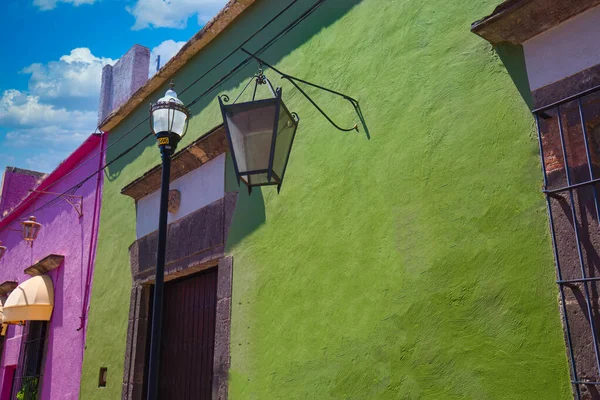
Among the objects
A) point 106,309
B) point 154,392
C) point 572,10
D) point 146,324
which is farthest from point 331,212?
point 106,309

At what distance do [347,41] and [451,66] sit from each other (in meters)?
1.20

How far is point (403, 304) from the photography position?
3.88 metres

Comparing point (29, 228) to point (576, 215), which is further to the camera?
point (29, 228)

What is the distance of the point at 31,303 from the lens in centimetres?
923

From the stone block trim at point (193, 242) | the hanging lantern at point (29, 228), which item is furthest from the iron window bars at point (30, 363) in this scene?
the stone block trim at point (193, 242)

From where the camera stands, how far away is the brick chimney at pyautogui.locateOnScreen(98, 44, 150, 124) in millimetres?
9242

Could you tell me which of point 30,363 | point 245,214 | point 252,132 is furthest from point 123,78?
point 252,132

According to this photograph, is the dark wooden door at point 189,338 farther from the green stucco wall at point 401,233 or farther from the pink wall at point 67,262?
the pink wall at point 67,262

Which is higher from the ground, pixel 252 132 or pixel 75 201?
pixel 75 201

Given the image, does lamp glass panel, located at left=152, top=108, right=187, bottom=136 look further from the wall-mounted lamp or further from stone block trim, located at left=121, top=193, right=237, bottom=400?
stone block trim, located at left=121, top=193, right=237, bottom=400

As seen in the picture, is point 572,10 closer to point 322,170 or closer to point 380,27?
point 380,27

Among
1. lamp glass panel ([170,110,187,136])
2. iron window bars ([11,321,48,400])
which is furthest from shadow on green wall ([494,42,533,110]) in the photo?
iron window bars ([11,321,48,400])

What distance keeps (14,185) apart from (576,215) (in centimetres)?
1384

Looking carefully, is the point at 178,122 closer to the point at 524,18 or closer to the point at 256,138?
the point at 256,138
